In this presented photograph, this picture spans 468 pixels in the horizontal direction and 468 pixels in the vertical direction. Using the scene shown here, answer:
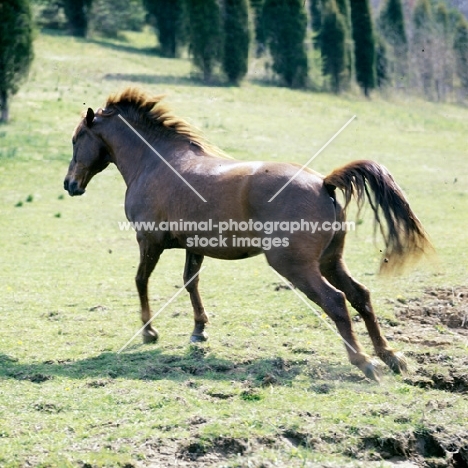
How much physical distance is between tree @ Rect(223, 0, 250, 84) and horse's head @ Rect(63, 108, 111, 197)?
29.6m

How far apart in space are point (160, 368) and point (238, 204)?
1.65 meters

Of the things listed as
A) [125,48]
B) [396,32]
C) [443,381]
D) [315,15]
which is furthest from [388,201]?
[315,15]

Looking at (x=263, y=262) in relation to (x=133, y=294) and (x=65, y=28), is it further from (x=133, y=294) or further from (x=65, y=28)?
(x=65, y=28)

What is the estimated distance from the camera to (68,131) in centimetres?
2519

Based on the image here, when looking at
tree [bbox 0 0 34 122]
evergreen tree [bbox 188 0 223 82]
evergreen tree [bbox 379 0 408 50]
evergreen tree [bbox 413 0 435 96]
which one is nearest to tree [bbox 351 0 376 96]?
evergreen tree [bbox 413 0 435 96]

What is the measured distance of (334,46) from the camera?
4312 centimetres

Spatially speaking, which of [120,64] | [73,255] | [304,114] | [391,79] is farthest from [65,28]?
[73,255]

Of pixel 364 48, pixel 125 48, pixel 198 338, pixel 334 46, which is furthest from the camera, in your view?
pixel 125 48

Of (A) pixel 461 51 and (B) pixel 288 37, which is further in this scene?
(A) pixel 461 51

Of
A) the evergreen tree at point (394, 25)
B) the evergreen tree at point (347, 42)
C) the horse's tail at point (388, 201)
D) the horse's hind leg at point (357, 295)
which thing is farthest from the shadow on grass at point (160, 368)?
the evergreen tree at point (394, 25)

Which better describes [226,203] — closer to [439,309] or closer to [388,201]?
[388,201]

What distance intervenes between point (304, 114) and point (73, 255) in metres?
20.5

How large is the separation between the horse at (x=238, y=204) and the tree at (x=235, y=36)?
29.5 metres

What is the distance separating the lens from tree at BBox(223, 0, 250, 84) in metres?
37.1
